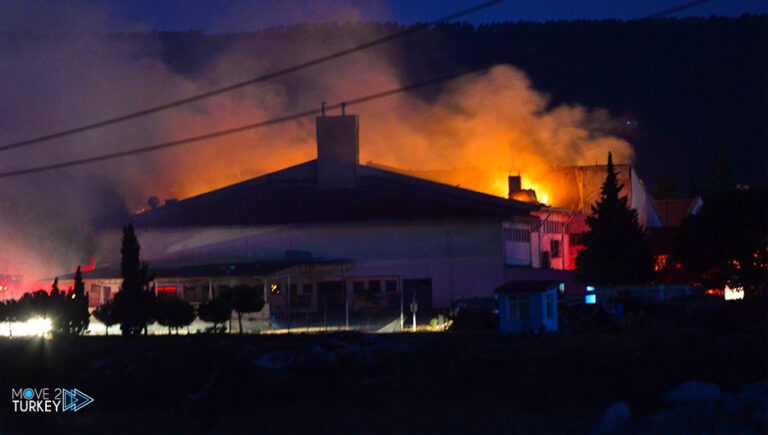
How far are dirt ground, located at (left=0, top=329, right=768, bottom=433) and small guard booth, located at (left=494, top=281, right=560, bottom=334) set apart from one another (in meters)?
1.35

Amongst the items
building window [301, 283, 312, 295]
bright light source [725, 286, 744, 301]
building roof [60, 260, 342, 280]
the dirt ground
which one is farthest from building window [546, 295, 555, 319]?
bright light source [725, 286, 744, 301]

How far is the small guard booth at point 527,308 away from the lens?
32.0m

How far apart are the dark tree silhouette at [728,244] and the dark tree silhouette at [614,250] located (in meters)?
2.04

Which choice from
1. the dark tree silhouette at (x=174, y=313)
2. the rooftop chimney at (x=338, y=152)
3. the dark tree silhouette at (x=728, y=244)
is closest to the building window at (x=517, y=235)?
the dark tree silhouette at (x=728, y=244)


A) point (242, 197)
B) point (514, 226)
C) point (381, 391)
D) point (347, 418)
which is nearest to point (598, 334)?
point (381, 391)

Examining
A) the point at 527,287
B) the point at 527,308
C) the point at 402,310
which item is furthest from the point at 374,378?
the point at 402,310

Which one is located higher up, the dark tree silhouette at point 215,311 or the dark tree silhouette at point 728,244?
the dark tree silhouette at point 728,244

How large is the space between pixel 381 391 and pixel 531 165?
52.4 metres

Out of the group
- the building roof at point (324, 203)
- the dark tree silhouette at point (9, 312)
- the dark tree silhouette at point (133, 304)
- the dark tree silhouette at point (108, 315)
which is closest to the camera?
the dark tree silhouette at point (133, 304)

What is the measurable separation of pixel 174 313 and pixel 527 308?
1306cm

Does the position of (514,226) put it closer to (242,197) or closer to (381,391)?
(242,197)

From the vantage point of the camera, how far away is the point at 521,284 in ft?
109

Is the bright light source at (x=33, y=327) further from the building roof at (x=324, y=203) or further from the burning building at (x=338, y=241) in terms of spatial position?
the building roof at (x=324, y=203)

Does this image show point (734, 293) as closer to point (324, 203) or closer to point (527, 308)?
point (324, 203)
